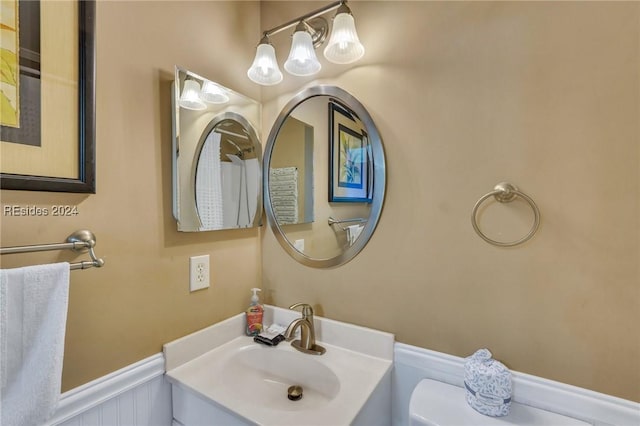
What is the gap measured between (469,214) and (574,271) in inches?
11.1

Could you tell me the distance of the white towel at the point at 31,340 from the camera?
58 centimetres

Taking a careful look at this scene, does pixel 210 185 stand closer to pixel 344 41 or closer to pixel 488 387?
pixel 344 41

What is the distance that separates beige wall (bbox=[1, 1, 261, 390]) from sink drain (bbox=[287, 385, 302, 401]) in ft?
1.25

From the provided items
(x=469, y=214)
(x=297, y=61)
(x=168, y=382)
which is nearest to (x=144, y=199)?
(x=168, y=382)

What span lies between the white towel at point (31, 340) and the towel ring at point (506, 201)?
3.45 feet

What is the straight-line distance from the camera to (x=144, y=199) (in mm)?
877

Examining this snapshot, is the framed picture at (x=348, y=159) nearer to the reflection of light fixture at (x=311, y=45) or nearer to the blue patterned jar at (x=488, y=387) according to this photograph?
the reflection of light fixture at (x=311, y=45)

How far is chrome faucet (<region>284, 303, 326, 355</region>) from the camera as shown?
40.6 inches

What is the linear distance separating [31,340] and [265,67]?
1032 mm

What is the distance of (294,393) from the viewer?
96 cm

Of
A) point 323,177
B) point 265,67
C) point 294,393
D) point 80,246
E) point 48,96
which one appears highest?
point 265,67

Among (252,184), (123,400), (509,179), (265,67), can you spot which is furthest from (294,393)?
(265,67)

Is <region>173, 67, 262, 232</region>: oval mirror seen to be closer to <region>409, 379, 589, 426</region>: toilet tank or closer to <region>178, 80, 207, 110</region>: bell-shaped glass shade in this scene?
<region>178, 80, 207, 110</region>: bell-shaped glass shade

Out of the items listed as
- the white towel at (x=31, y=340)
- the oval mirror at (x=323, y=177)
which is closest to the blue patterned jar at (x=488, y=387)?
the oval mirror at (x=323, y=177)
